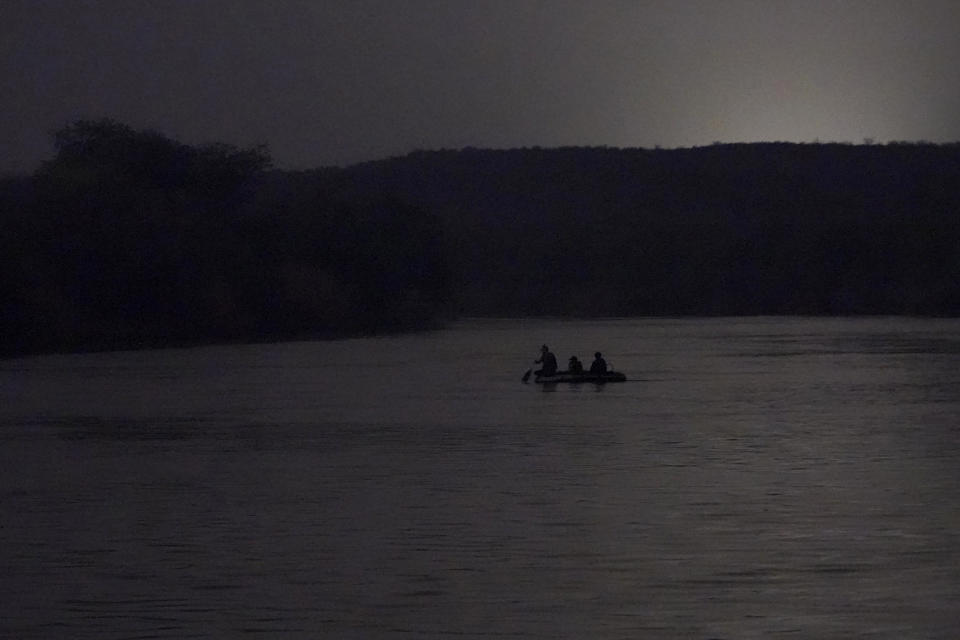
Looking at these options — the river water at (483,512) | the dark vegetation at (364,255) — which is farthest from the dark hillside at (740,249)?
the river water at (483,512)

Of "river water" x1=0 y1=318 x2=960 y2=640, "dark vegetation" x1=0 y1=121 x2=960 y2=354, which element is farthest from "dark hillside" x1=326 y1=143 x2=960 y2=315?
"river water" x1=0 y1=318 x2=960 y2=640

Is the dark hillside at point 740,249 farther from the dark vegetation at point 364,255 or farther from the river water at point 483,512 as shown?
the river water at point 483,512

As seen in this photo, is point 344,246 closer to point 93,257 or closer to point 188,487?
point 93,257

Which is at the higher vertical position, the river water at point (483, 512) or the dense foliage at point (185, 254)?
the dense foliage at point (185, 254)

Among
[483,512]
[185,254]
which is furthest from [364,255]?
[483,512]

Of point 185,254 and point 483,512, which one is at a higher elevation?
point 185,254

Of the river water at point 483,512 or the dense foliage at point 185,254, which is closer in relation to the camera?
the river water at point 483,512

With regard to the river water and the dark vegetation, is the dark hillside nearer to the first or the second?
the dark vegetation

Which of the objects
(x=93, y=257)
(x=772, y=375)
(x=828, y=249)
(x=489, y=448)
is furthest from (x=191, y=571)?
(x=828, y=249)

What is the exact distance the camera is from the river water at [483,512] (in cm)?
1591

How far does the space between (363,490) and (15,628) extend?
983cm

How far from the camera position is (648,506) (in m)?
22.9

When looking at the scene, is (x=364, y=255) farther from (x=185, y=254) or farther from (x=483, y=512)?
(x=483, y=512)

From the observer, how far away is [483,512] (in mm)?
22438
